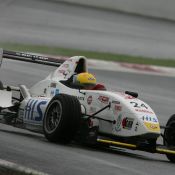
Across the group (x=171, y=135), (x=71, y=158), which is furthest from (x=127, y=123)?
(x=71, y=158)

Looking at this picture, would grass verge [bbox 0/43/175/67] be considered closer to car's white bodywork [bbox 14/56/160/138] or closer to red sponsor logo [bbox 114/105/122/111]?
car's white bodywork [bbox 14/56/160/138]

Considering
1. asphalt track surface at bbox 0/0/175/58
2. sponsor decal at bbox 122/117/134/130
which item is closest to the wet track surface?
asphalt track surface at bbox 0/0/175/58

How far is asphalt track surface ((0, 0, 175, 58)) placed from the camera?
2911 cm

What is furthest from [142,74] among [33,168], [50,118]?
[33,168]

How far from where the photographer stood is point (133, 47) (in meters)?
29.5

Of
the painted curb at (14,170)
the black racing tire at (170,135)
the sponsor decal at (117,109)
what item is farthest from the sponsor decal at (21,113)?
the painted curb at (14,170)

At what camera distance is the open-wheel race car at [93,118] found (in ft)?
35.2

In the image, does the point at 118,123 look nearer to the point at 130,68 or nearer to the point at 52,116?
the point at 52,116

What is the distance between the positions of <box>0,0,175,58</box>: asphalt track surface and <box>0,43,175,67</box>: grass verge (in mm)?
1351

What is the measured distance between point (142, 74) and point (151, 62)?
285 cm

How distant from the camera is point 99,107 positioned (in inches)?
443

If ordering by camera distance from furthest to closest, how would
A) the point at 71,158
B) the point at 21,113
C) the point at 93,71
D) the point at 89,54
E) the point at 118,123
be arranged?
the point at 89,54 → the point at 93,71 → the point at 21,113 → the point at 118,123 → the point at 71,158

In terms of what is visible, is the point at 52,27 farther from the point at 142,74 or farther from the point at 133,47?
the point at 142,74

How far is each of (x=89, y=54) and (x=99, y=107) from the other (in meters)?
14.9
